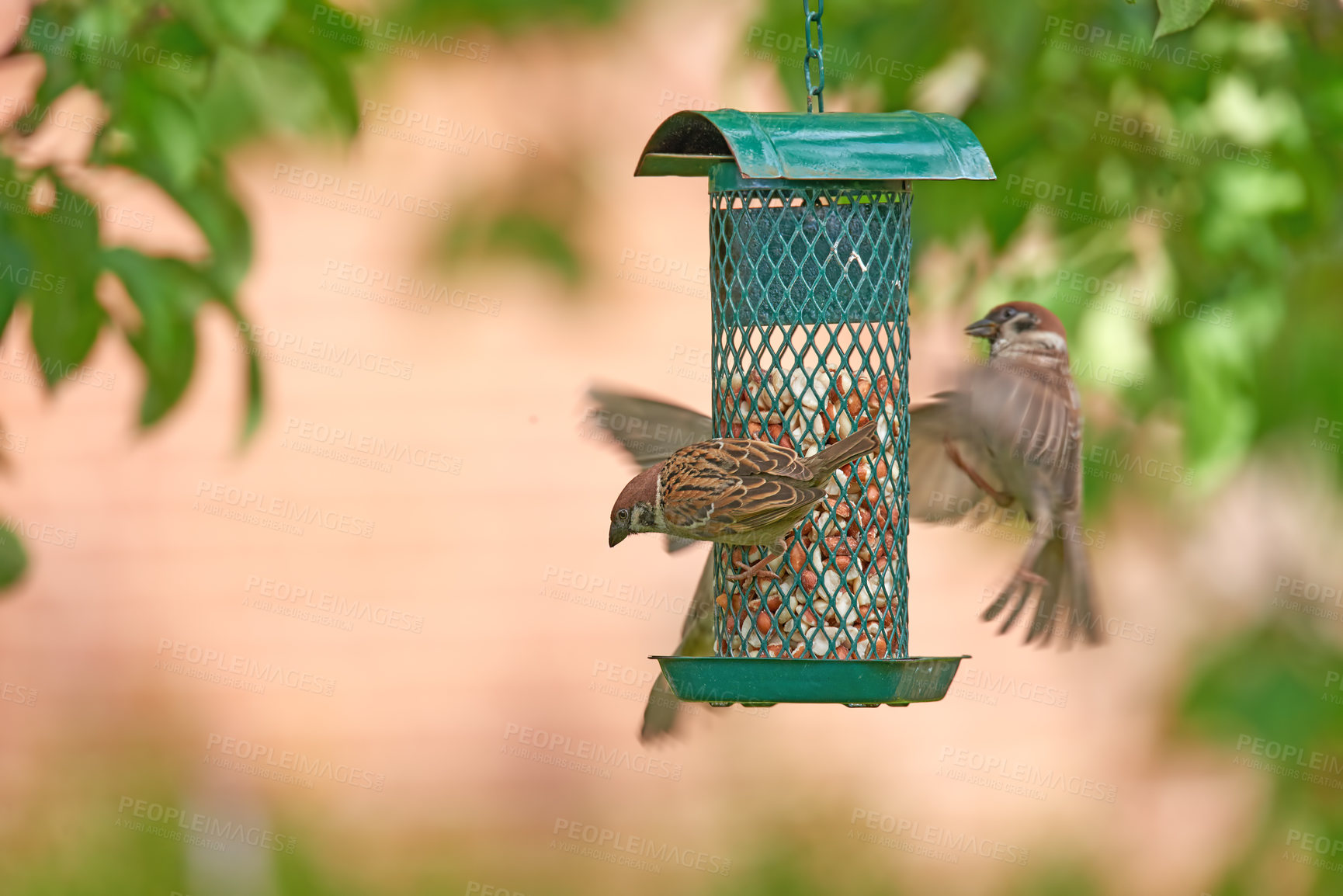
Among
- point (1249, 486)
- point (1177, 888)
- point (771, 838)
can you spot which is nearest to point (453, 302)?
point (771, 838)

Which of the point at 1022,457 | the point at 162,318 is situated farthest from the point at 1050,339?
the point at 162,318

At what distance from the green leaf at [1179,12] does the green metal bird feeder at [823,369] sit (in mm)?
821

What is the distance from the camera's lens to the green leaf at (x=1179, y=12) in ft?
8.61

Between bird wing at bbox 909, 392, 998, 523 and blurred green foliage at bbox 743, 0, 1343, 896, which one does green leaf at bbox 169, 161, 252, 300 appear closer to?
blurred green foliage at bbox 743, 0, 1343, 896

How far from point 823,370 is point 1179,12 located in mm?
1294

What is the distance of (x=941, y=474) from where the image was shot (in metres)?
4.30

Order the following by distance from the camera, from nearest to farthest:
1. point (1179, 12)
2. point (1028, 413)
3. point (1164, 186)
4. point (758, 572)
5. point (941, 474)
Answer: point (1179, 12) < point (758, 572) < point (1028, 413) < point (941, 474) < point (1164, 186)

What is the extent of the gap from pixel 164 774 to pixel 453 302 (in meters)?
2.91

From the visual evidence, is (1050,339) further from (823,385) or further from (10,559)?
(10,559)

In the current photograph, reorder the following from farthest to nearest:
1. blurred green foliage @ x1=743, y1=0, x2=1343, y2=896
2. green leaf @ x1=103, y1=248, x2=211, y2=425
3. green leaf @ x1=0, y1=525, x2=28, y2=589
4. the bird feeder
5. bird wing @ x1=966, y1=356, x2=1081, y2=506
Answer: blurred green foliage @ x1=743, y1=0, x2=1343, y2=896, bird wing @ x1=966, y1=356, x2=1081, y2=506, green leaf @ x1=103, y1=248, x2=211, y2=425, green leaf @ x1=0, y1=525, x2=28, y2=589, the bird feeder

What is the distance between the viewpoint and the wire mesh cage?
3.62 m

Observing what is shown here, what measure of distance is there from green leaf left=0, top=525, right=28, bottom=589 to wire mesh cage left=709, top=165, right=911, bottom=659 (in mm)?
1700

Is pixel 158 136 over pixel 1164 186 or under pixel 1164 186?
under

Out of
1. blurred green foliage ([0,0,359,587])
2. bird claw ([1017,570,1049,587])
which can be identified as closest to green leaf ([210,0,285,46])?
blurred green foliage ([0,0,359,587])
